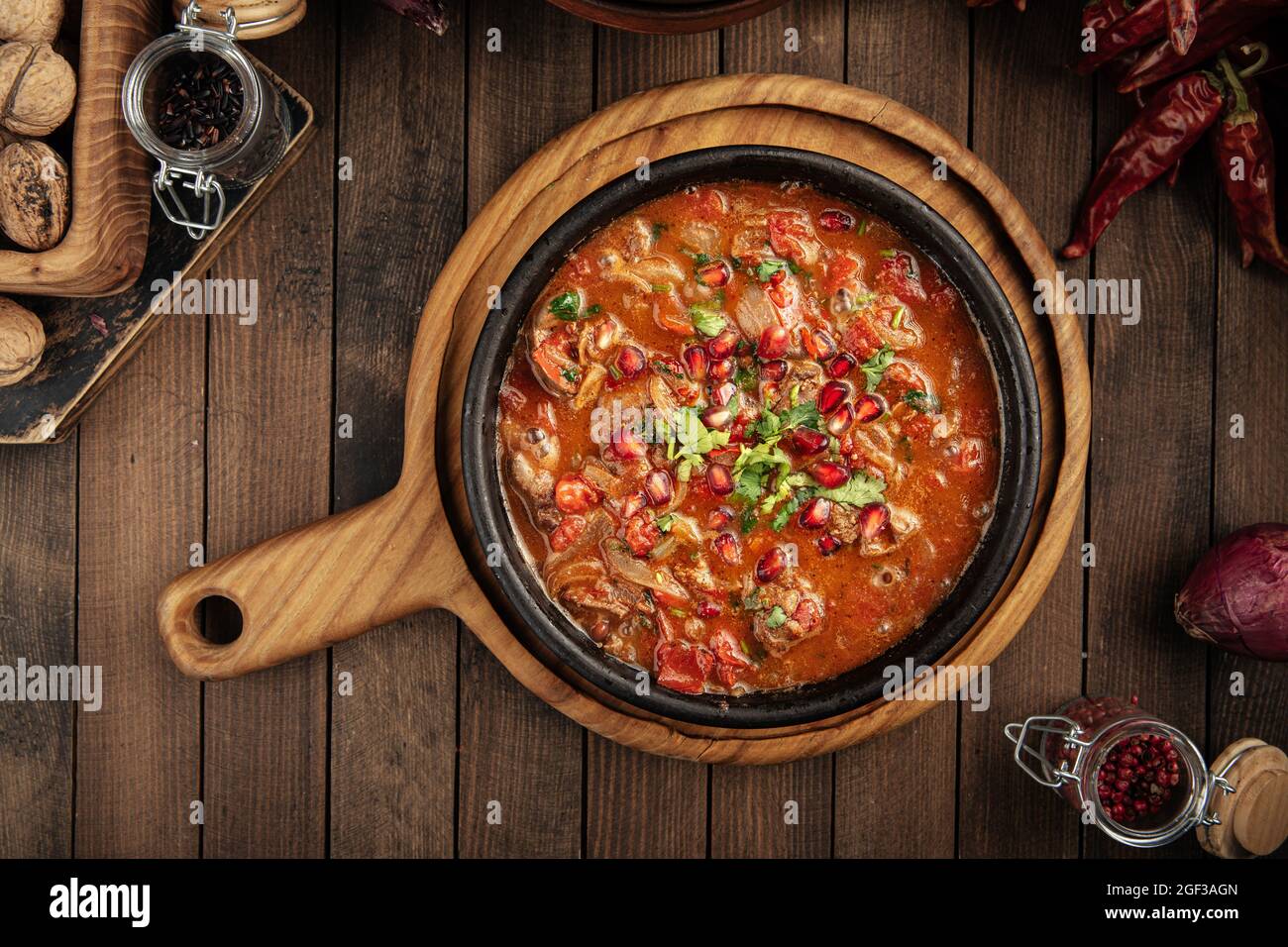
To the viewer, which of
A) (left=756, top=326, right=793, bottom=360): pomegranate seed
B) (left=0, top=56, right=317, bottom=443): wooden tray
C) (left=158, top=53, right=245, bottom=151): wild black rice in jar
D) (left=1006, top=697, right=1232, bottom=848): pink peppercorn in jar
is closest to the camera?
(left=756, top=326, right=793, bottom=360): pomegranate seed

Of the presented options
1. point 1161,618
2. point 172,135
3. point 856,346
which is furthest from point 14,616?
point 1161,618

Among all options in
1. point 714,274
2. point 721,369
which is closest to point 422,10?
point 714,274

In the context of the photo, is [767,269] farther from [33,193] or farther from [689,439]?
[33,193]

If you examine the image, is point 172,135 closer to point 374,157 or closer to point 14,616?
point 374,157

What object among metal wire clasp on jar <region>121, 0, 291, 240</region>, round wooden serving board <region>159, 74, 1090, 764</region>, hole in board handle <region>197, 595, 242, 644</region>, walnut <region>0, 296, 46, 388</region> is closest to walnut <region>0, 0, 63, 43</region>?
metal wire clasp on jar <region>121, 0, 291, 240</region>

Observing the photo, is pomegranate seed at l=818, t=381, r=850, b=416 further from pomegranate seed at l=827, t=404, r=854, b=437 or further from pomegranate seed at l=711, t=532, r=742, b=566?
pomegranate seed at l=711, t=532, r=742, b=566

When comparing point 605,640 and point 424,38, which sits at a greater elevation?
point 424,38

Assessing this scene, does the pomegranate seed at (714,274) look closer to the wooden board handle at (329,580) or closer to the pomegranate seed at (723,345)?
the pomegranate seed at (723,345)
